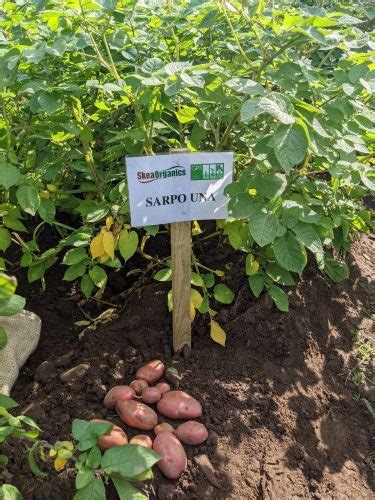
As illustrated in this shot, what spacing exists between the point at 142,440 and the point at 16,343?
23.4 inches

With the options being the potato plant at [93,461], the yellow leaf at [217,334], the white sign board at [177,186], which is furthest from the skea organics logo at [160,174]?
the potato plant at [93,461]

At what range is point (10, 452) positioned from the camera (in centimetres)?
147

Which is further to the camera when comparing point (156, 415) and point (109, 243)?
point (109, 243)

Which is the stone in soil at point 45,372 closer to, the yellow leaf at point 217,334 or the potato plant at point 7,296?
the potato plant at point 7,296

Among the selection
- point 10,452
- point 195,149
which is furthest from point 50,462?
point 195,149

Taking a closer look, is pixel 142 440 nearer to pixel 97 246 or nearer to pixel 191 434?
pixel 191 434

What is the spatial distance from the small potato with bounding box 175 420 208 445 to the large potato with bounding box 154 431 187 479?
0.18ft

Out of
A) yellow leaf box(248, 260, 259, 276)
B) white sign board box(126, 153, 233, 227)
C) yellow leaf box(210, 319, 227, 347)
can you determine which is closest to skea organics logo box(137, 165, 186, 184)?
white sign board box(126, 153, 233, 227)

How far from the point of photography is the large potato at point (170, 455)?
145 centimetres

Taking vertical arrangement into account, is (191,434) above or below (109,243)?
below

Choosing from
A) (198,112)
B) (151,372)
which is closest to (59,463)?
(151,372)

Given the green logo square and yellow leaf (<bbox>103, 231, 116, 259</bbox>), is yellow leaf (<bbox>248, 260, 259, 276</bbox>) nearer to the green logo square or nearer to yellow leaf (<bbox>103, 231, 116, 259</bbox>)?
the green logo square

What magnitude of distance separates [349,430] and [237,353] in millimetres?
444

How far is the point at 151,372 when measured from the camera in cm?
172
